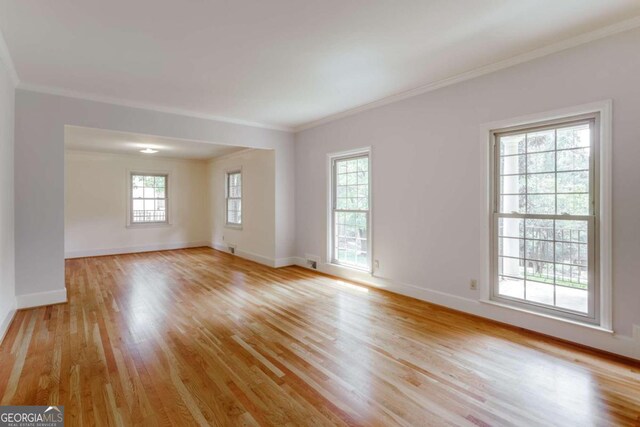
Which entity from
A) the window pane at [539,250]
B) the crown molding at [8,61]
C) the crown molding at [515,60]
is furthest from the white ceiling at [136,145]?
the window pane at [539,250]

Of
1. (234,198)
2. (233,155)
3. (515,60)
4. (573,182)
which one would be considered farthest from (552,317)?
(233,155)

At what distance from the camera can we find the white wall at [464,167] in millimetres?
2447

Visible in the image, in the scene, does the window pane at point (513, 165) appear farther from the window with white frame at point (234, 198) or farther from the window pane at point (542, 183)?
the window with white frame at point (234, 198)

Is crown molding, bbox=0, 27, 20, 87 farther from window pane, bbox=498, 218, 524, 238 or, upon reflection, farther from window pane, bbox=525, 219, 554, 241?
window pane, bbox=525, 219, 554, 241

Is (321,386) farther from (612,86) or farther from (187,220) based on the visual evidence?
(187,220)

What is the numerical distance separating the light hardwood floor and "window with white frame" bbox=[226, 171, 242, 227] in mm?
3636

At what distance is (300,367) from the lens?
2.33m

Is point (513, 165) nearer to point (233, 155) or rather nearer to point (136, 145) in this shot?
point (233, 155)

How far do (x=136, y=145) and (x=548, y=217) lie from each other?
272 inches

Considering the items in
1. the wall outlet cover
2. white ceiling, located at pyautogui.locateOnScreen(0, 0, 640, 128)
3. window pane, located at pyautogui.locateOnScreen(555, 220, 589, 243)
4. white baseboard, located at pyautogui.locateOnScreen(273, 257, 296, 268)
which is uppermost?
white ceiling, located at pyautogui.locateOnScreen(0, 0, 640, 128)

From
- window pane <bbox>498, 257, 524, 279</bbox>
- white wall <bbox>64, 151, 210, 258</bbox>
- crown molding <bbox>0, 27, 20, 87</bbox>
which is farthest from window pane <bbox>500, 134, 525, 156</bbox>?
white wall <bbox>64, 151, 210, 258</bbox>

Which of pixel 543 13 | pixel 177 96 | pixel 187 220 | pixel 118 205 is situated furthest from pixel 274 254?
pixel 543 13

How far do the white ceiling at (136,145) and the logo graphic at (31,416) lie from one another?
12.5ft

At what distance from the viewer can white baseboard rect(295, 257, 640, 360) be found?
2473 mm
